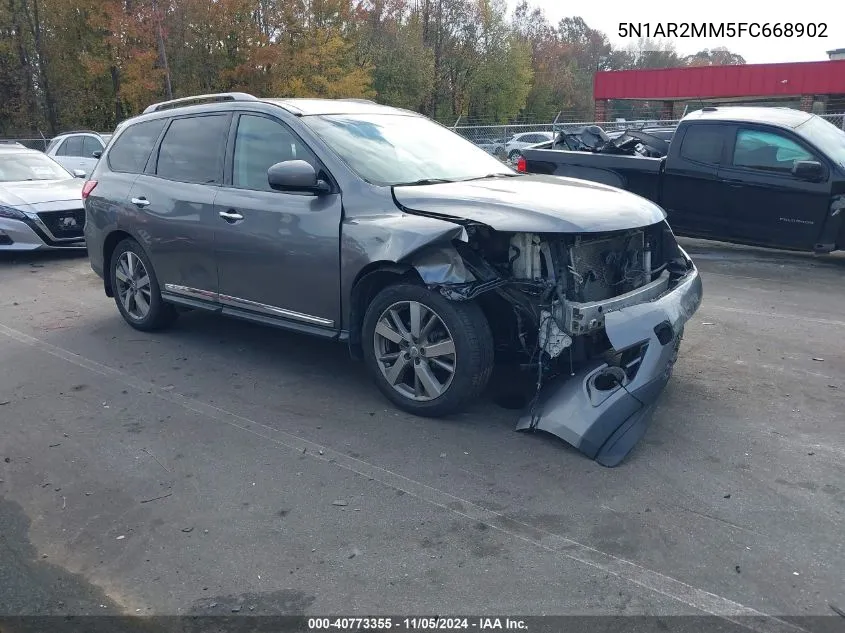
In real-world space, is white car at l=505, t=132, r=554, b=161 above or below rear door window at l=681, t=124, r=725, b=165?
below

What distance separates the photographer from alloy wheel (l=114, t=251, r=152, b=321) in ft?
21.1

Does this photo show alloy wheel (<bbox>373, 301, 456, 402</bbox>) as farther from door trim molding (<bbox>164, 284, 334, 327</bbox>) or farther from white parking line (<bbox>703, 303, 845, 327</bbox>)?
white parking line (<bbox>703, 303, 845, 327</bbox>)

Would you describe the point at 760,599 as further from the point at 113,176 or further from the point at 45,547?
the point at 113,176

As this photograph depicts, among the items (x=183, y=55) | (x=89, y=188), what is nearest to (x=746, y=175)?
(x=89, y=188)

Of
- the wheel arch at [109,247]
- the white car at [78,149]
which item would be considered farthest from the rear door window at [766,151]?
the white car at [78,149]

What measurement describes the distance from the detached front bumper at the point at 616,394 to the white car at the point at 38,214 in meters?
8.19

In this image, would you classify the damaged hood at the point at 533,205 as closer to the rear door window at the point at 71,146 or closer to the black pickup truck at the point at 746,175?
the black pickup truck at the point at 746,175

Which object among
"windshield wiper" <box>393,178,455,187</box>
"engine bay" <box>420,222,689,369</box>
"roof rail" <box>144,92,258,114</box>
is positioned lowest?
"engine bay" <box>420,222,689,369</box>

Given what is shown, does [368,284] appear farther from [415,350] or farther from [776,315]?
[776,315]

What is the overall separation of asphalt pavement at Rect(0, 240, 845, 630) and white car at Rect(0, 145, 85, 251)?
4.78 m

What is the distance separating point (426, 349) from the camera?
452 cm

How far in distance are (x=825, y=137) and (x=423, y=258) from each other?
6827 mm

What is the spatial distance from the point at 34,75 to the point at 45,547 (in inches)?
1482

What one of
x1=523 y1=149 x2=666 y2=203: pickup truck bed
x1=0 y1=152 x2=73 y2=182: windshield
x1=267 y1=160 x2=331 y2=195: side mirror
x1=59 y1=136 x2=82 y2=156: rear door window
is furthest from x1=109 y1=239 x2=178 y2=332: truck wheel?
x1=59 y1=136 x2=82 y2=156: rear door window
